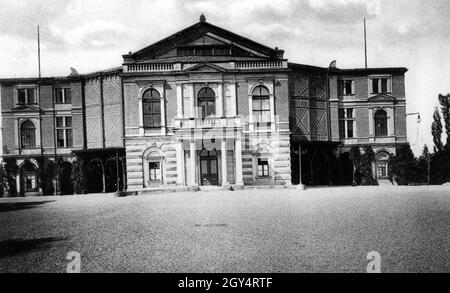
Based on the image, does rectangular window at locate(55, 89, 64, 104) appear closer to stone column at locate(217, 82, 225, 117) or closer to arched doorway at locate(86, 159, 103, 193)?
arched doorway at locate(86, 159, 103, 193)

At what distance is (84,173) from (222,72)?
15.5 metres

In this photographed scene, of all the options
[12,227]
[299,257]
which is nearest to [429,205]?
[299,257]

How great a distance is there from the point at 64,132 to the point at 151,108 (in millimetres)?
11648

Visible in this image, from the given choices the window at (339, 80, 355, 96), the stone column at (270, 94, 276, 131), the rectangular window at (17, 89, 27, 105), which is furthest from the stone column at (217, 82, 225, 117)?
the rectangular window at (17, 89, 27, 105)

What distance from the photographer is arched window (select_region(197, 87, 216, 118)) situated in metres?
33.0

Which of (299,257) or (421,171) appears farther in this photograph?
(421,171)

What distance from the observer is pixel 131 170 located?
32.7 meters

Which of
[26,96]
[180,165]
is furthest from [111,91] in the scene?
[180,165]

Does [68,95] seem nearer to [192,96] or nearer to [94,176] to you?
[94,176]

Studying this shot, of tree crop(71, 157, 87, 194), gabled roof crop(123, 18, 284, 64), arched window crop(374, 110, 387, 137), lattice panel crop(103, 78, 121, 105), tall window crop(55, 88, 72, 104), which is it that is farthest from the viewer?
tall window crop(55, 88, 72, 104)

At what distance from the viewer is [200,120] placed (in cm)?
3078

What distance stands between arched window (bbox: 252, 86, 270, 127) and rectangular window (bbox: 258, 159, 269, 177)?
324 centimetres

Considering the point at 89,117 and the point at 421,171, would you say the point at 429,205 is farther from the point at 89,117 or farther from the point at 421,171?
the point at 89,117

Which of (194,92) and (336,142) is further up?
(194,92)
